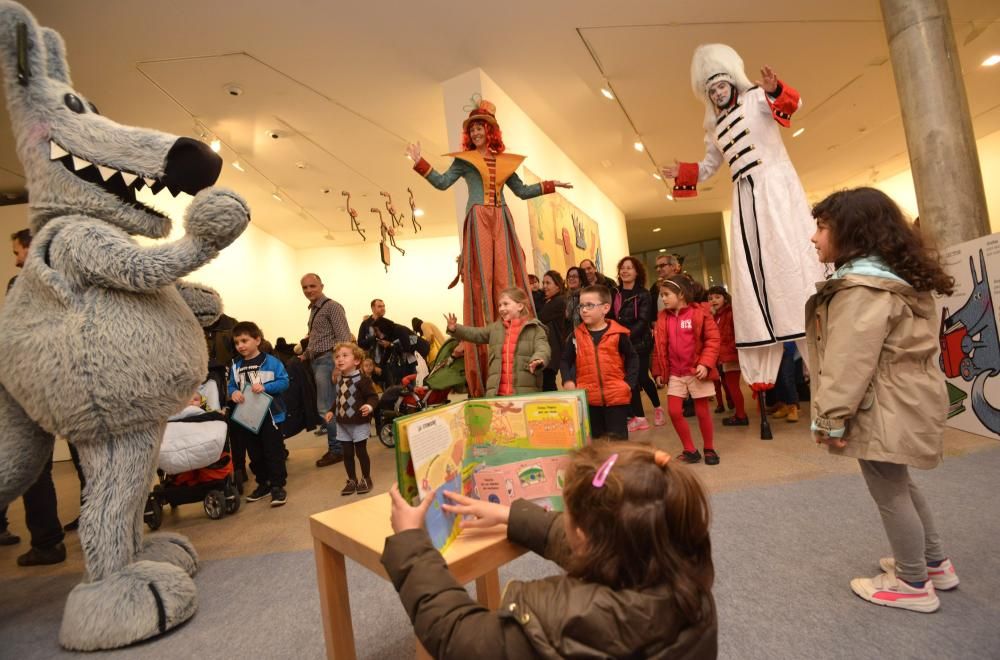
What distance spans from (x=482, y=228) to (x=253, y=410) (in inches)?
70.0

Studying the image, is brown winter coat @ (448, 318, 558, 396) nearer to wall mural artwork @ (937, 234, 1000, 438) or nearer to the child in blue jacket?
the child in blue jacket

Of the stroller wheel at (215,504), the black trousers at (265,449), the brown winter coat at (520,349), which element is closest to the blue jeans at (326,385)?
the black trousers at (265,449)

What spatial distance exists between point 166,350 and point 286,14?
295 centimetres

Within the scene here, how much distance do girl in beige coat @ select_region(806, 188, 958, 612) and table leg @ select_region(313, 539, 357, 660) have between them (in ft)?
4.42

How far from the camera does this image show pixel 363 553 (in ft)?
3.50

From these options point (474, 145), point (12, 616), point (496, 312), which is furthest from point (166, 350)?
point (474, 145)

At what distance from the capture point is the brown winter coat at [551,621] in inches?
28.8

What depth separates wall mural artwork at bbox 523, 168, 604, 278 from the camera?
5.06m

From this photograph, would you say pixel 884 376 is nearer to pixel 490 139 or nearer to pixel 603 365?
pixel 603 365

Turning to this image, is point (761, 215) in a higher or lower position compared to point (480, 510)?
higher

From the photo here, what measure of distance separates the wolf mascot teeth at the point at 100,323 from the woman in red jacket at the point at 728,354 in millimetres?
3345

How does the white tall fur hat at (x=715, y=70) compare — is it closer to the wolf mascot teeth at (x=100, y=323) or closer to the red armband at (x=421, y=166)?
the red armband at (x=421, y=166)

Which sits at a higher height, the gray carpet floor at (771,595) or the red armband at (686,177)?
the red armband at (686,177)

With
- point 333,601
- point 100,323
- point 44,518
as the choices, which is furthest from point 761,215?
point 44,518
